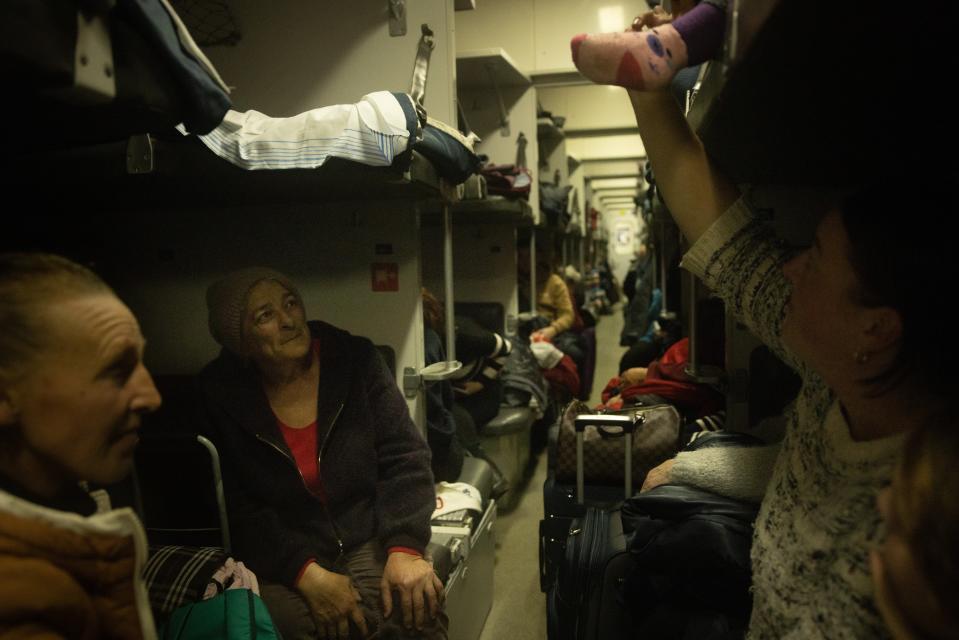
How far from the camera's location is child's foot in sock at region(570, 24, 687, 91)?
96 centimetres

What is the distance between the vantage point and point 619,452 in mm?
2238

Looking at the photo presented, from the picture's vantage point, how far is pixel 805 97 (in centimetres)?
94

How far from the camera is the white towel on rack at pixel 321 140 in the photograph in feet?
5.21

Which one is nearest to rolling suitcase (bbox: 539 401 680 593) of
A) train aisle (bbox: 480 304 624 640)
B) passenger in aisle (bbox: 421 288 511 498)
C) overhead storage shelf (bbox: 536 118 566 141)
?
train aisle (bbox: 480 304 624 640)

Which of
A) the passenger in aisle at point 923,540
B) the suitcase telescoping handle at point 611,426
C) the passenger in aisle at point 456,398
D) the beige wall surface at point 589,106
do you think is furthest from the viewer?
the beige wall surface at point 589,106

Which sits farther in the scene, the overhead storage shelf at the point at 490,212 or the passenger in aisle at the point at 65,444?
the overhead storage shelf at the point at 490,212

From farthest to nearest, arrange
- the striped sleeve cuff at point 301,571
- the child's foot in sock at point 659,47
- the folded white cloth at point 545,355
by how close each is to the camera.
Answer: the folded white cloth at point 545,355 < the striped sleeve cuff at point 301,571 < the child's foot in sock at point 659,47

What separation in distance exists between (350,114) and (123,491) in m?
1.33

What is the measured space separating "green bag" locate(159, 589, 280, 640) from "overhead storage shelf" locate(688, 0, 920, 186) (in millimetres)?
1300

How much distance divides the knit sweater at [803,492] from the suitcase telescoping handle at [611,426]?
3.09 ft

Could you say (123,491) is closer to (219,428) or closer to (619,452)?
(219,428)

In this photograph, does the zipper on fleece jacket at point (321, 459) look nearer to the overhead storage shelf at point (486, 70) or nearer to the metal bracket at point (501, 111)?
the overhead storage shelf at point (486, 70)

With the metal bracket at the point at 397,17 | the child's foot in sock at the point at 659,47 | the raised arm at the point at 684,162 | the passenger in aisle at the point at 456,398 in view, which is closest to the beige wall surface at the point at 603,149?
the passenger in aisle at the point at 456,398

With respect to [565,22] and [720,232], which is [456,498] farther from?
[565,22]
